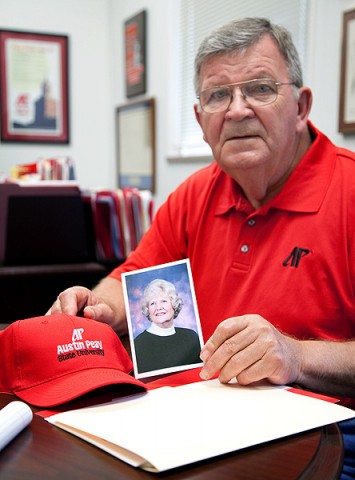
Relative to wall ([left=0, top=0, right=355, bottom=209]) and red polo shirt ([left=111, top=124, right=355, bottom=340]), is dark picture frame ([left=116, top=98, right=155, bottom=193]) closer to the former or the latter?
wall ([left=0, top=0, right=355, bottom=209])

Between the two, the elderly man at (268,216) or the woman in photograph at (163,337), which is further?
the elderly man at (268,216)

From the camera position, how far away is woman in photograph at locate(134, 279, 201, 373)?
0.96 m

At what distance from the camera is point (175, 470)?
0.61 meters

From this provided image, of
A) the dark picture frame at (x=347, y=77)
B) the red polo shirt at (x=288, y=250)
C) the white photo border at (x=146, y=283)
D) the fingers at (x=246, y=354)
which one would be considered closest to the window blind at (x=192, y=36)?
the dark picture frame at (x=347, y=77)

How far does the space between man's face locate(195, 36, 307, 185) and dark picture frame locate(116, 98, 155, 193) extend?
7.23 feet

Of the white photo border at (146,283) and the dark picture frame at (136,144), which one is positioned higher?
the dark picture frame at (136,144)

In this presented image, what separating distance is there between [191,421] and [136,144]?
3.20 m

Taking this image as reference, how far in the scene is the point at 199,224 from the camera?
4.81 feet

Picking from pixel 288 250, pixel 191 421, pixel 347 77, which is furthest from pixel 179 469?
pixel 347 77

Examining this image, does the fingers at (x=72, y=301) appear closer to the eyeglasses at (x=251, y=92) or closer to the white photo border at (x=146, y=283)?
the white photo border at (x=146, y=283)

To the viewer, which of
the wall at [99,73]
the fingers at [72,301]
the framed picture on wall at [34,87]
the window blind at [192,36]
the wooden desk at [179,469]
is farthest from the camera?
the framed picture on wall at [34,87]

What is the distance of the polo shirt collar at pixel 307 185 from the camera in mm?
1271

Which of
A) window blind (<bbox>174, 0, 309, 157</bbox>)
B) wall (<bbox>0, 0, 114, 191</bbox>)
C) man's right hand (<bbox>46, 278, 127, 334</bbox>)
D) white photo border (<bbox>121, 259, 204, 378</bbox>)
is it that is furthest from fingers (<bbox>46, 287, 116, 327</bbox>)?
wall (<bbox>0, 0, 114, 191</bbox>)

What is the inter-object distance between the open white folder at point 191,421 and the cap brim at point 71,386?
3cm
